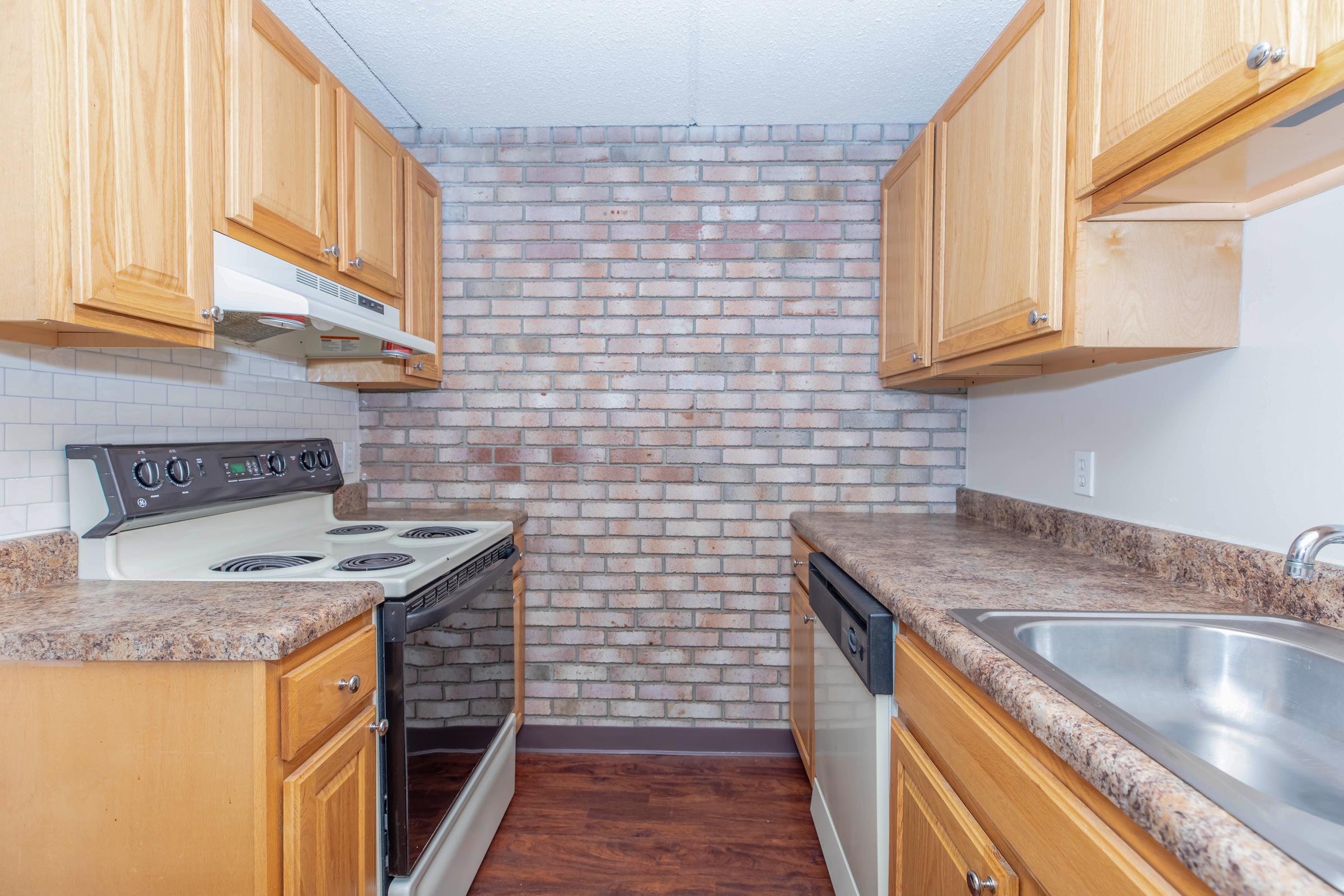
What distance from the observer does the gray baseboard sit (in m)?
2.46

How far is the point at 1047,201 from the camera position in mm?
1293

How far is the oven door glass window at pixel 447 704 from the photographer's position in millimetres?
1368

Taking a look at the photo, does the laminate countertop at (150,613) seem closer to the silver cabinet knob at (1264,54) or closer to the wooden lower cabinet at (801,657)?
the wooden lower cabinet at (801,657)

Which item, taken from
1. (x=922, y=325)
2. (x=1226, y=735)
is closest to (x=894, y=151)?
(x=922, y=325)

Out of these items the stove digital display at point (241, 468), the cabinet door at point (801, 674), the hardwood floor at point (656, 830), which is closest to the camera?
the stove digital display at point (241, 468)

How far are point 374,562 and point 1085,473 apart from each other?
1.88 m

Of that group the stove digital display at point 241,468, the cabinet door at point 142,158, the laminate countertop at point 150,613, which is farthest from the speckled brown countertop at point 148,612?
Result: the cabinet door at point 142,158

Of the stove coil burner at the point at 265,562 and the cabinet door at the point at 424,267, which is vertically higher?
the cabinet door at the point at 424,267

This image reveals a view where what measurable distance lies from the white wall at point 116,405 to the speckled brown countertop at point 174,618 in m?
0.22

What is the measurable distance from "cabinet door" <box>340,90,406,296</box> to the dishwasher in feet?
5.45

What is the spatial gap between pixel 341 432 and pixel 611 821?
1709 millimetres

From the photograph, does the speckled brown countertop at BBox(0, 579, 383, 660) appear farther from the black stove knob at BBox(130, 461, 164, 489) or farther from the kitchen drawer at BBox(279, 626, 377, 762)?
the black stove knob at BBox(130, 461, 164, 489)

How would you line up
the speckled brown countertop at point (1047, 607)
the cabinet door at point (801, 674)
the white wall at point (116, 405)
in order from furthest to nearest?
the cabinet door at point (801, 674), the white wall at point (116, 405), the speckled brown countertop at point (1047, 607)

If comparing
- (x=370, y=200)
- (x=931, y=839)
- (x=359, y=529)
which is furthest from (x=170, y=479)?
(x=931, y=839)
